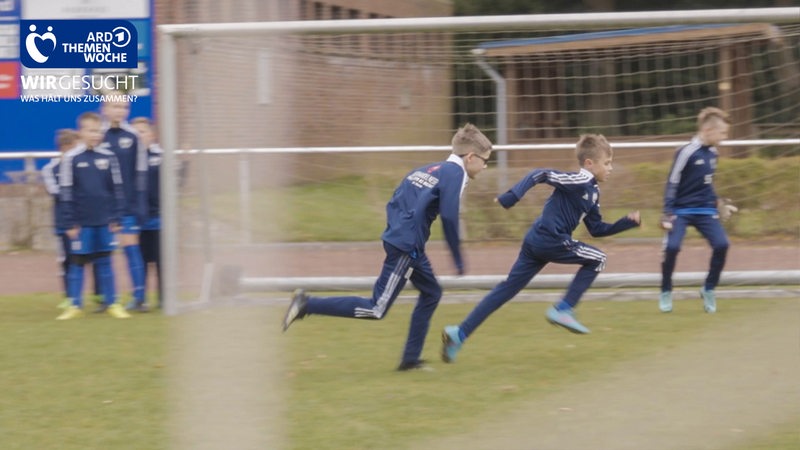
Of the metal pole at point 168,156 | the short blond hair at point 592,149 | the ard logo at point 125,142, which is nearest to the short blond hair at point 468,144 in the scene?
the short blond hair at point 592,149

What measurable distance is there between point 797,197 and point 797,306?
3.12 m

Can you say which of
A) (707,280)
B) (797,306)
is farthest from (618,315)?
(797,306)


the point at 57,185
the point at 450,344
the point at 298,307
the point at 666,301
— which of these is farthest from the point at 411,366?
the point at 57,185

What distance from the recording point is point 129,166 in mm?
8867

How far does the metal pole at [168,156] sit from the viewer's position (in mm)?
8602

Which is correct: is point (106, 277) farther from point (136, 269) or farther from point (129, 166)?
point (129, 166)

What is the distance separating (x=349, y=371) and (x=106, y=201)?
2.93 metres

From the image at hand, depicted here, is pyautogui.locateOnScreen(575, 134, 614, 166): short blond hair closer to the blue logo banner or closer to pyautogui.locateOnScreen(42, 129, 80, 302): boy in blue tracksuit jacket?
pyautogui.locateOnScreen(42, 129, 80, 302): boy in blue tracksuit jacket

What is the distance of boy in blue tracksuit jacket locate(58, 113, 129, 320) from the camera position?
8.55 m

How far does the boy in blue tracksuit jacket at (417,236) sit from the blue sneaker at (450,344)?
0.90 feet

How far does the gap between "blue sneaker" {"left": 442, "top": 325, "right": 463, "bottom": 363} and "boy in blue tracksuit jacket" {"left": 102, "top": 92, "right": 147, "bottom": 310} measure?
125 inches

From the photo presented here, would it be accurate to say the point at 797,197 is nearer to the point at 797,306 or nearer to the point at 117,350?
the point at 797,306

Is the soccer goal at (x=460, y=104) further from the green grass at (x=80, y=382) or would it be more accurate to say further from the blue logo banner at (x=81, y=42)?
the blue logo banner at (x=81, y=42)

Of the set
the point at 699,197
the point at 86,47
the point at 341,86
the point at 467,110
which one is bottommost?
the point at 699,197
